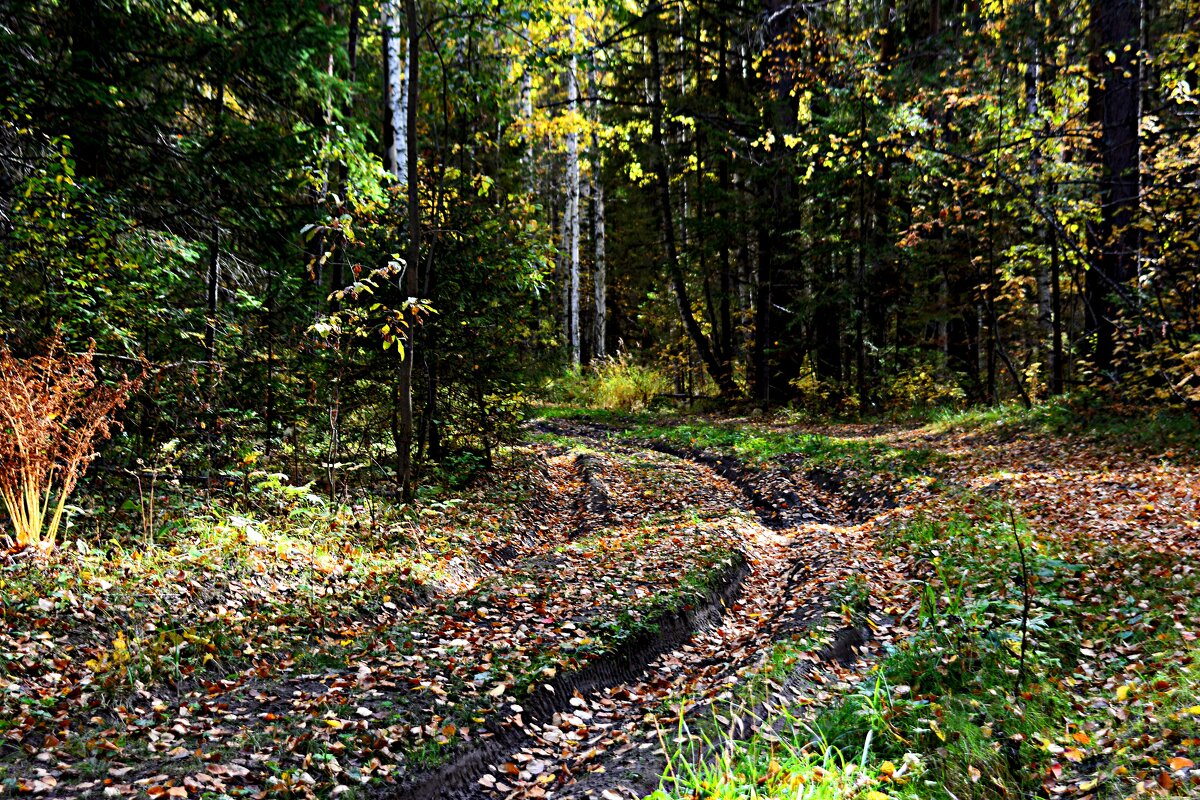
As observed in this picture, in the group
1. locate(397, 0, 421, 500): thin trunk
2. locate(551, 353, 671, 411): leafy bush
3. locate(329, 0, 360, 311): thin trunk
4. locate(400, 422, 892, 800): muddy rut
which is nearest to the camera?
locate(400, 422, 892, 800): muddy rut

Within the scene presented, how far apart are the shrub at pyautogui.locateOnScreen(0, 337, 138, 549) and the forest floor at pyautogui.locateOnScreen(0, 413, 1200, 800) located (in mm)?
397

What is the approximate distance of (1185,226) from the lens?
10.5 meters

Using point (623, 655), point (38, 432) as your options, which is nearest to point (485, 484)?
point (623, 655)

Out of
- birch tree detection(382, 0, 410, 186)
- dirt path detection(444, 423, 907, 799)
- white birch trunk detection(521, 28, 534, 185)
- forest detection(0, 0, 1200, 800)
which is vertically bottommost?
dirt path detection(444, 423, 907, 799)


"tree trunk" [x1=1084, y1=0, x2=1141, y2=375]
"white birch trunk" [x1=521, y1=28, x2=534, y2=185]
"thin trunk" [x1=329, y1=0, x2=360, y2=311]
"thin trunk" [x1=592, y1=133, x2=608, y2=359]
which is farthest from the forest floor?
"thin trunk" [x1=592, y1=133, x2=608, y2=359]

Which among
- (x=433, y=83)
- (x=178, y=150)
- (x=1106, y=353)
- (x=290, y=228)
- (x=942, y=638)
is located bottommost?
(x=942, y=638)

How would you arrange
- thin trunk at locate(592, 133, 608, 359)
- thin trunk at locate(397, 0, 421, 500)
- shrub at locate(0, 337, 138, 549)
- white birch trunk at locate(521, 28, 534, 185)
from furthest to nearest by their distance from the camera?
thin trunk at locate(592, 133, 608, 359), white birch trunk at locate(521, 28, 534, 185), thin trunk at locate(397, 0, 421, 500), shrub at locate(0, 337, 138, 549)

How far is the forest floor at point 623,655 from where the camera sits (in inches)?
145

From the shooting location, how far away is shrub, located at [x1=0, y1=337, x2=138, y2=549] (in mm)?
5289

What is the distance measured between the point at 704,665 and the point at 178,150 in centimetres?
780

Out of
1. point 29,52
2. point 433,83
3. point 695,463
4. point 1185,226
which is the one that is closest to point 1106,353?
point 1185,226

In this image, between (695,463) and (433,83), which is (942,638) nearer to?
(695,463)

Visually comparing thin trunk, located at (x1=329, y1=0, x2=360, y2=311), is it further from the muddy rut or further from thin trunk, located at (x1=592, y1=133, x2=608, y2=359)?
thin trunk, located at (x1=592, y1=133, x2=608, y2=359)

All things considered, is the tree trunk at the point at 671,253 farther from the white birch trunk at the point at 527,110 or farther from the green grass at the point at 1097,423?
the green grass at the point at 1097,423
